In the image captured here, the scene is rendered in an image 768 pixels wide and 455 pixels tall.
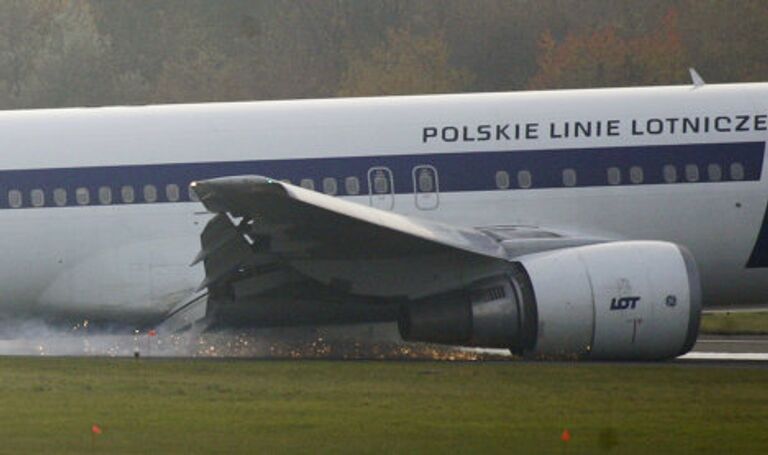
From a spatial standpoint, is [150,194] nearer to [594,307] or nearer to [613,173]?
[613,173]

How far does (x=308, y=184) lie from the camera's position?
26.8m

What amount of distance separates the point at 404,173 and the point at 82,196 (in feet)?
12.4

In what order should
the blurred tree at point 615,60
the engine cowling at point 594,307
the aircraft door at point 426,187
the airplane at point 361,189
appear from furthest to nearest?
the blurred tree at point 615,60 → the aircraft door at point 426,187 → the airplane at point 361,189 → the engine cowling at point 594,307

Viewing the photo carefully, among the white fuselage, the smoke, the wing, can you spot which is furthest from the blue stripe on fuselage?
the smoke

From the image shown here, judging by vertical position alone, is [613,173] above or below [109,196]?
above

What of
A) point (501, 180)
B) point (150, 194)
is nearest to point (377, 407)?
point (501, 180)

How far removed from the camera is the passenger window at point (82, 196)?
26.9 metres

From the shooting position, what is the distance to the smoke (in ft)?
86.2

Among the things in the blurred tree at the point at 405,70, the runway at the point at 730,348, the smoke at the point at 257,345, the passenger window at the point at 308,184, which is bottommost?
the blurred tree at the point at 405,70

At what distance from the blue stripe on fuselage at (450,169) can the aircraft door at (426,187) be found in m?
0.06

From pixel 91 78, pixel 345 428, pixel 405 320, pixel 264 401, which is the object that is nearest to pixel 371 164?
pixel 405 320

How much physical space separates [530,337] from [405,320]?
1653 millimetres

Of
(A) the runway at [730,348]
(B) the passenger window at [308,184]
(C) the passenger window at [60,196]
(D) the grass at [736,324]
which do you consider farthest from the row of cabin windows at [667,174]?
(D) the grass at [736,324]

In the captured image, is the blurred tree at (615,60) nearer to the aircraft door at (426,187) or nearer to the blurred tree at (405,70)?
the blurred tree at (405,70)
